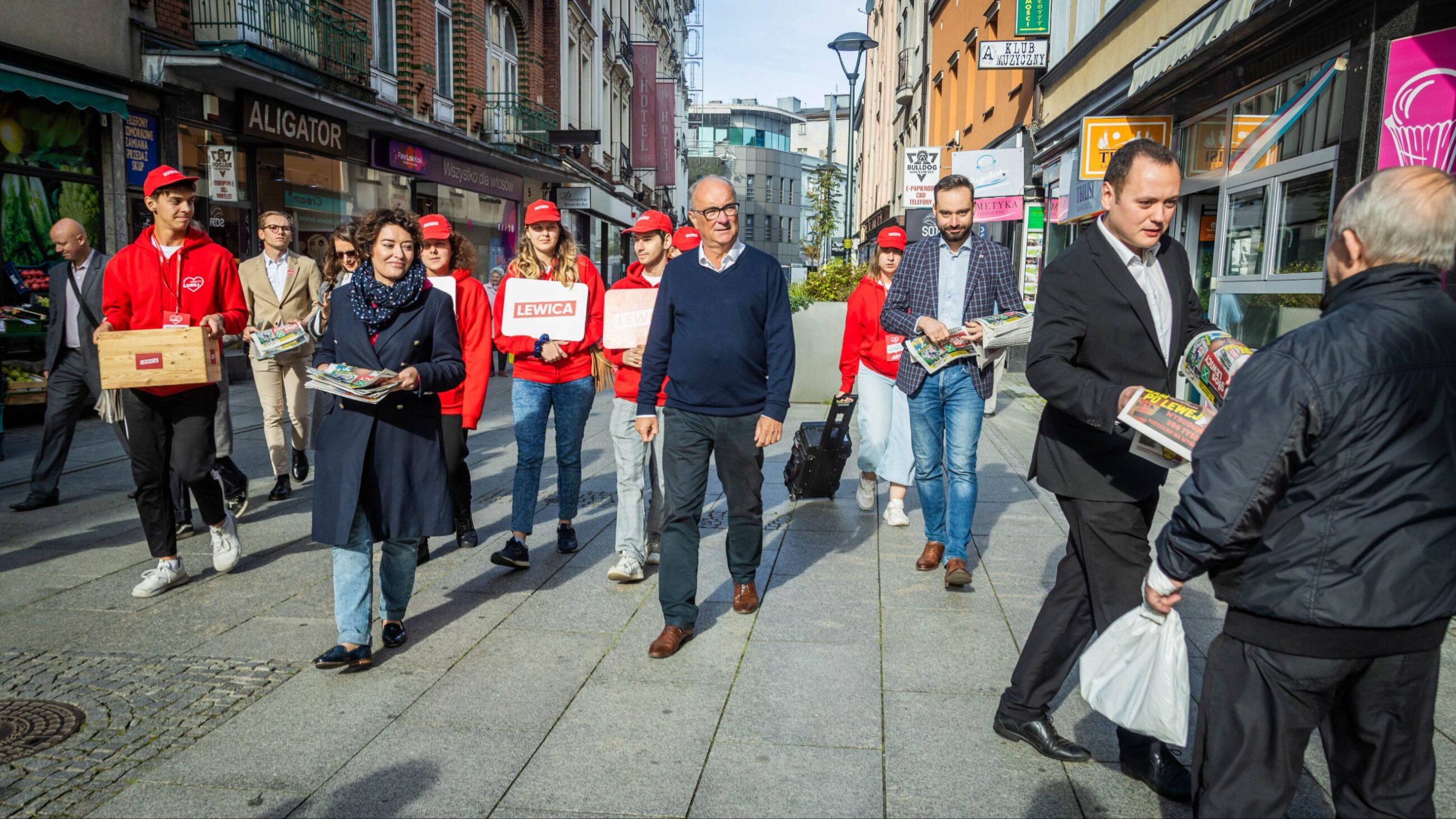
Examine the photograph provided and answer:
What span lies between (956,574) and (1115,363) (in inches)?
91.7

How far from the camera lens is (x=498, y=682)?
4.07 m

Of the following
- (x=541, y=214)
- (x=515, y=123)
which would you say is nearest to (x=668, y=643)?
(x=541, y=214)

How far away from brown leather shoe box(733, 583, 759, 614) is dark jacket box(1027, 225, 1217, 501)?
205 cm

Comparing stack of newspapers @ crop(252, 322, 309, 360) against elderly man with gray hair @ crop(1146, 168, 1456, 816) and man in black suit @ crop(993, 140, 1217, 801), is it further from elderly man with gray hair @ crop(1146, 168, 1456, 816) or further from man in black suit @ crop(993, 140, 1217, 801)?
elderly man with gray hair @ crop(1146, 168, 1456, 816)

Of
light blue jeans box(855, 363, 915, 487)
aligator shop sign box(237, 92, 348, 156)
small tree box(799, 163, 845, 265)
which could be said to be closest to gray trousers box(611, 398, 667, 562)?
light blue jeans box(855, 363, 915, 487)

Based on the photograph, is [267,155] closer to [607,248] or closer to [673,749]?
[673,749]

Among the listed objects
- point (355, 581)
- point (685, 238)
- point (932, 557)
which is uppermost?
point (685, 238)

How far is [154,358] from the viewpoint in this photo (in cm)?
496

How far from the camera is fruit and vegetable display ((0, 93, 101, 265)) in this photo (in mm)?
10445

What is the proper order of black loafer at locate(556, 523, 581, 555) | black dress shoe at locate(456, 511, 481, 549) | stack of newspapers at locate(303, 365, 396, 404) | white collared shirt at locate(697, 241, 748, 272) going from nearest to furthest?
stack of newspapers at locate(303, 365, 396, 404) < white collared shirt at locate(697, 241, 748, 272) < black loafer at locate(556, 523, 581, 555) < black dress shoe at locate(456, 511, 481, 549)

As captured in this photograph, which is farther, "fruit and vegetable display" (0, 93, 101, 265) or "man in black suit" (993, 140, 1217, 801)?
"fruit and vegetable display" (0, 93, 101, 265)

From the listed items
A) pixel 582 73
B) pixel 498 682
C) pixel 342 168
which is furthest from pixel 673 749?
pixel 582 73

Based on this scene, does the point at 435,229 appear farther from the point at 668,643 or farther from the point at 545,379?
the point at 668,643

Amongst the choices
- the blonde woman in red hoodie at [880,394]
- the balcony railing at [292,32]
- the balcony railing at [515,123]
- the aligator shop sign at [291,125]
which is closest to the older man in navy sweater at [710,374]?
the blonde woman in red hoodie at [880,394]
